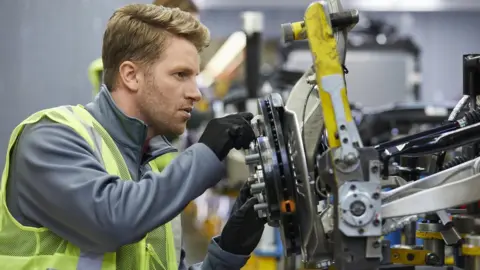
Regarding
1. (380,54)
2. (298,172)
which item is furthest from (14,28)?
(380,54)

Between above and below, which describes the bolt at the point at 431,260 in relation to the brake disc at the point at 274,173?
below

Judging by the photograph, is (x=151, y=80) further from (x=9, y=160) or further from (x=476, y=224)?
(x=476, y=224)

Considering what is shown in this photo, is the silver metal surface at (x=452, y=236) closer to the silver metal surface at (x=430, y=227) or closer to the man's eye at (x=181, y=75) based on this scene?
the silver metal surface at (x=430, y=227)

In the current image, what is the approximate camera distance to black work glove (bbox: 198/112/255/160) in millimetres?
2074

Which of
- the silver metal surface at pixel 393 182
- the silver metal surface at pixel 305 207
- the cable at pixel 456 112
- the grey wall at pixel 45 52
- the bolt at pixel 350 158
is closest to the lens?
the bolt at pixel 350 158

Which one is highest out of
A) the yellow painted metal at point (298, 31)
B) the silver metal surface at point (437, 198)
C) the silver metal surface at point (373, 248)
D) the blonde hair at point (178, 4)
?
the blonde hair at point (178, 4)

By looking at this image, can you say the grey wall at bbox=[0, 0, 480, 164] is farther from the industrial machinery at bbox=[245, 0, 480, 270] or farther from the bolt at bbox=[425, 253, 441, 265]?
the bolt at bbox=[425, 253, 441, 265]

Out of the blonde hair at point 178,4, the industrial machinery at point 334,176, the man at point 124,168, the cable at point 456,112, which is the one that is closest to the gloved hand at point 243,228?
the man at point 124,168

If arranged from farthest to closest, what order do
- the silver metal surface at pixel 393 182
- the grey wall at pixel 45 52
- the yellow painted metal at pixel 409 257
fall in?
the grey wall at pixel 45 52, the yellow painted metal at pixel 409 257, the silver metal surface at pixel 393 182

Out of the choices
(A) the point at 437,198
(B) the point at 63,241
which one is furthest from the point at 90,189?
(A) the point at 437,198

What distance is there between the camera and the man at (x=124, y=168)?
198cm

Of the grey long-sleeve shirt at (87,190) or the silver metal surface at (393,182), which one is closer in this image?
the grey long-sleeve shirt at (87,190)

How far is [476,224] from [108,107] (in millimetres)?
1105

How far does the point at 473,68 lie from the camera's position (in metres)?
2.35
